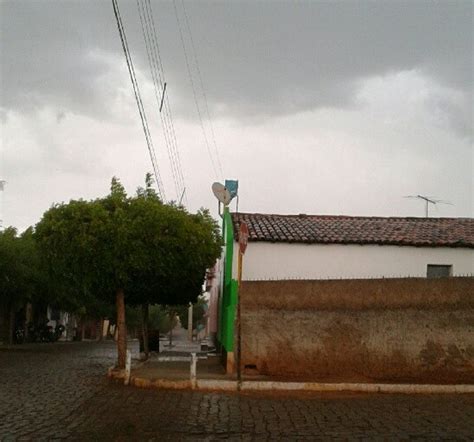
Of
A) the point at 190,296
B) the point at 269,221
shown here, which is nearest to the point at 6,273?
the point at 190,296

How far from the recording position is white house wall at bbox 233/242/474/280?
721 inches

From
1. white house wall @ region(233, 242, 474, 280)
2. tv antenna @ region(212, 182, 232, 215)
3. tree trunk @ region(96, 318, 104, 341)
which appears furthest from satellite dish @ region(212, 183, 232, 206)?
tree trunk @ region(96, 318, 104, 341)

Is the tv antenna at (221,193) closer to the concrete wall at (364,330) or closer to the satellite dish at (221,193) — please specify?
the satellite dish at (221,193)

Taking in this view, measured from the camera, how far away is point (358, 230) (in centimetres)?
1991

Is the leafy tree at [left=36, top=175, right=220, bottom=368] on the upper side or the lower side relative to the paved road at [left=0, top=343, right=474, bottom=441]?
upper

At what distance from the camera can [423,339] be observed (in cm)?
1447

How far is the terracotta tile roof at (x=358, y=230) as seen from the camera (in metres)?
18.6

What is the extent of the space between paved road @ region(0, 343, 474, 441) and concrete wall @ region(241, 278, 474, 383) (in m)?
1.70

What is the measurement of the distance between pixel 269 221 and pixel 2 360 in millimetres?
9602

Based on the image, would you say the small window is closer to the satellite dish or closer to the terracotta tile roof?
the terracotta tile roof

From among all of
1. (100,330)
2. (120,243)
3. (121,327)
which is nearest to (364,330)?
(120,243)

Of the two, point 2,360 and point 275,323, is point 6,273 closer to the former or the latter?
point 2,360

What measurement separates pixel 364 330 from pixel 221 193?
4.93 metres

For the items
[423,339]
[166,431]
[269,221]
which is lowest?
[166,431]
